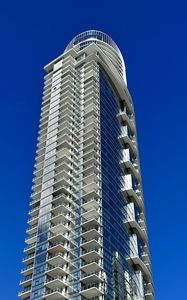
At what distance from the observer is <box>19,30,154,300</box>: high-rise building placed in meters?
86.2

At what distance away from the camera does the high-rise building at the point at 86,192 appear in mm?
86250

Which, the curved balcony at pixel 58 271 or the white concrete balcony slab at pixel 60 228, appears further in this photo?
the white concrete balcony slab at pixel 60 228

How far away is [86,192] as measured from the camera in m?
98.8

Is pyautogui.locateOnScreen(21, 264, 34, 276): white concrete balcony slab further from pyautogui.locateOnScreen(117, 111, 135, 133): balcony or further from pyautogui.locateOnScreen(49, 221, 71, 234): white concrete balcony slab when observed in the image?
pyautogui.locateOnScreen(117, 111, 135, 133): balcony

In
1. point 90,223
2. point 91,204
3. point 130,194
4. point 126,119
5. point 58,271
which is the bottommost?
point 58,271

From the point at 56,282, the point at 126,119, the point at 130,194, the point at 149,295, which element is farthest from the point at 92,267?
the point at 126,119

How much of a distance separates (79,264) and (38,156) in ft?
125

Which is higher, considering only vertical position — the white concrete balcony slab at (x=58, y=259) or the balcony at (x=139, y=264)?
the balcony at (x=139, y=264)

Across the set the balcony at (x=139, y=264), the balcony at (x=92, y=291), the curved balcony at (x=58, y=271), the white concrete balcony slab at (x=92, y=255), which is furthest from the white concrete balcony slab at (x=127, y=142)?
the balcony at (x=92, y=291)

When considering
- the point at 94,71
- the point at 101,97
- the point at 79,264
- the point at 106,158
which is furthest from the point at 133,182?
the point at 79,264

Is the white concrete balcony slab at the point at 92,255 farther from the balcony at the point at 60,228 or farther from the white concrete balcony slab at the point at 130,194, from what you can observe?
the white concrete balcony slab at the point at 130,194

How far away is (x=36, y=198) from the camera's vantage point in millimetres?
106875

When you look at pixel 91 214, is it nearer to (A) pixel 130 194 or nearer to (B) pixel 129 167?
(A) pixel 130 194

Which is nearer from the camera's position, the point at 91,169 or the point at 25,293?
the point at 25,293
